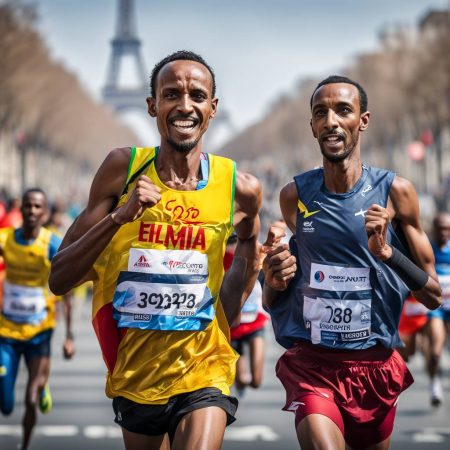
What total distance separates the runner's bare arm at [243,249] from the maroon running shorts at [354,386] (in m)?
0.46

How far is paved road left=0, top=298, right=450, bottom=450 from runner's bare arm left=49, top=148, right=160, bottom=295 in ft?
15.7

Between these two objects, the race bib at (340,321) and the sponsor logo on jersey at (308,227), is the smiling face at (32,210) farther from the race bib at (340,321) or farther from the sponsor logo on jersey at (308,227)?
the race bib at (340,321)

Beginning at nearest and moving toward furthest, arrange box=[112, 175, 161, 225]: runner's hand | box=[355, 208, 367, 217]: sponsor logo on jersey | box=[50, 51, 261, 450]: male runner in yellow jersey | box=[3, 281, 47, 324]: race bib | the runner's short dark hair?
box=[112, 175, 161, 225]: runner's hand
box=[50, 51, 261, 450]: male runner in yellow jersey
the runner's short dark hair
box=[355, 208, 367, 217]: sponsor logo on jersey
box=[3, 281, 47, 324]: race bib

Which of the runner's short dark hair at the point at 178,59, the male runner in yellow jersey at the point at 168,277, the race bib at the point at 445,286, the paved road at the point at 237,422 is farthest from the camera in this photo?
the race bib at the point at 445,286

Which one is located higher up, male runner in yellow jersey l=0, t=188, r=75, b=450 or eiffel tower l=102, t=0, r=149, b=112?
eiffel tower l=102, t=0, r=149, b=112

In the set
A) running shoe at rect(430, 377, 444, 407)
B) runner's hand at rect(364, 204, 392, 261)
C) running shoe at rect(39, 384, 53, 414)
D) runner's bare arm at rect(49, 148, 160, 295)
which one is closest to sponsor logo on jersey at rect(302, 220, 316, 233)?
runner's hand at rect(364, 204, 392, 261)

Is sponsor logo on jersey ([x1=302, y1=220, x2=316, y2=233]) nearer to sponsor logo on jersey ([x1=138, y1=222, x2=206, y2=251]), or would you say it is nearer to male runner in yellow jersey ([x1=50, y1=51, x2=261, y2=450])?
male runner in yellow jersey ([x1=50, y1=51, x2=261, y2=450])

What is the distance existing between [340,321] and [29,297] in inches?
194

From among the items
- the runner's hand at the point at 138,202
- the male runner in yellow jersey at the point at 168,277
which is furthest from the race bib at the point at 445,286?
the runner's hand at the point at 138,202

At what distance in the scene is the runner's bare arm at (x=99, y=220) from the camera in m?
4.78

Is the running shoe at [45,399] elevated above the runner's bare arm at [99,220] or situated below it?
below

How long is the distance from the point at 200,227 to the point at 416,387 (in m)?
9.19

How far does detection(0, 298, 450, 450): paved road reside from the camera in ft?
32.4

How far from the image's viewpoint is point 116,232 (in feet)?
16.6
